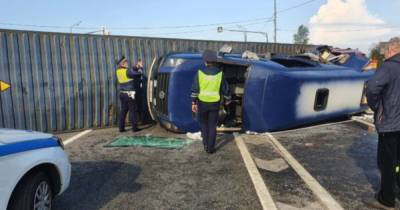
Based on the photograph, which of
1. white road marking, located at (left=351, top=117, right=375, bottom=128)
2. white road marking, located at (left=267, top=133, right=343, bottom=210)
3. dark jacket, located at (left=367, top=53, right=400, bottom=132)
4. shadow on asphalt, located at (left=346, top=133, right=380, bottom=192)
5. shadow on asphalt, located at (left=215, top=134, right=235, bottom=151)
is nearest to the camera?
dark jacket, located at (left=367, top=53, right=400, bottom=132)

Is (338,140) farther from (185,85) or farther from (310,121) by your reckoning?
(185,85)

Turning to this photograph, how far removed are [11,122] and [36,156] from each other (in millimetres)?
Result: 5063

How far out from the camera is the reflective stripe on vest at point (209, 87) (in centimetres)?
594

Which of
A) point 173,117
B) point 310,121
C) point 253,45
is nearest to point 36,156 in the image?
point 173,117

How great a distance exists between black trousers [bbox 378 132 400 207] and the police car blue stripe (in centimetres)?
347

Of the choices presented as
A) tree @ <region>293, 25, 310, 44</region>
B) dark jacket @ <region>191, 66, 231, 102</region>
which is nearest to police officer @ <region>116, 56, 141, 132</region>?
dark jacket @ <region>191, 66, 231, 102</region>

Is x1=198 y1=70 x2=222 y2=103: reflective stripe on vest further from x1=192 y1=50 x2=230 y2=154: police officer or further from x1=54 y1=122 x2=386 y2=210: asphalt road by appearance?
x1=54 y1=122 x2=386 y2=210: asphalt road

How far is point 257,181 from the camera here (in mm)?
4645

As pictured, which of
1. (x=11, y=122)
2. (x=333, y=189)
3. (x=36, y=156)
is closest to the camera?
(x=36, y=156)

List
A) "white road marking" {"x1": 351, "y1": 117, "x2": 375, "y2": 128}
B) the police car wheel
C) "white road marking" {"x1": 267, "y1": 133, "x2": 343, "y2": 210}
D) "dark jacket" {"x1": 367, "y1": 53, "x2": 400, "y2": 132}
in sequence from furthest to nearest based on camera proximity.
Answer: "white road marking" {"x1": 351, "y1": 117, "x2": 375, "y2": 128}
"white road marking" {"x1": 267, "y1": 133, "x2": 343, "y2": 210}
"dark jacket" {"x1": 367, "y1": 53, "x2": 400, "y2": 132}
the police car wheel

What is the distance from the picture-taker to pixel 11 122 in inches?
297

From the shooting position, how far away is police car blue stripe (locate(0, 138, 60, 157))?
2.85 metres

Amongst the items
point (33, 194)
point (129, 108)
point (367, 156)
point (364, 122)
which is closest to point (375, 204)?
point (367, 156)

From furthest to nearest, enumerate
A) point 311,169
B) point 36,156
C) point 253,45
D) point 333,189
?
point 253,45, point 311,169, point 333,189, point 36,156
